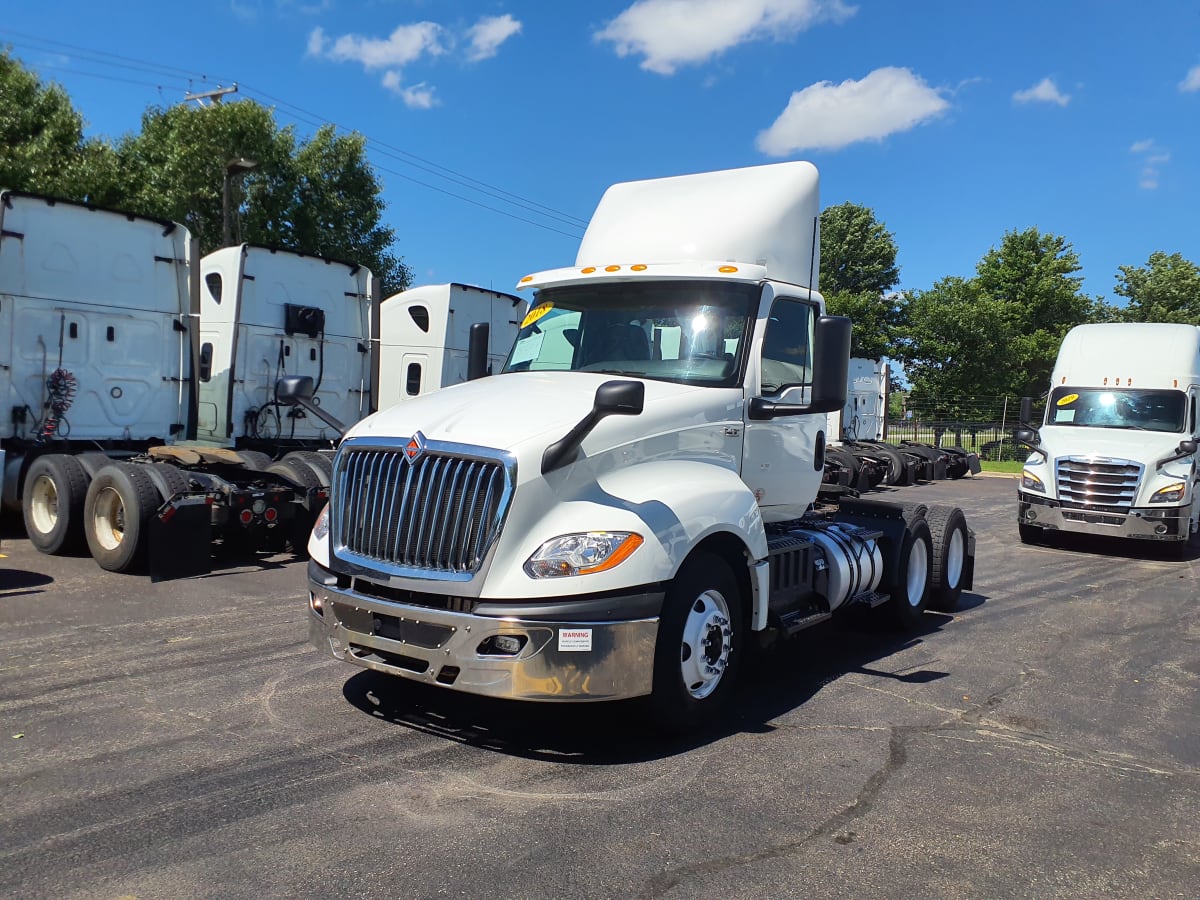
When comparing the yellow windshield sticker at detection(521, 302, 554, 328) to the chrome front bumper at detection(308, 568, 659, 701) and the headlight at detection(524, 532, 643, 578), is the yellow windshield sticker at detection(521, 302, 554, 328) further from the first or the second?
the chrome front bumper at detection(308, 568, 659, 701)

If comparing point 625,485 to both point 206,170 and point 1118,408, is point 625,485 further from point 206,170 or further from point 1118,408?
point 206,170

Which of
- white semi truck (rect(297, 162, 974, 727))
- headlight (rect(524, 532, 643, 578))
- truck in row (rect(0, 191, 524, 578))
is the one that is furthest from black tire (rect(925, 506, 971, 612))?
truck in row (rect(0, 191, 524, 578))

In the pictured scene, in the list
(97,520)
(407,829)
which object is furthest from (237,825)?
(97,520)

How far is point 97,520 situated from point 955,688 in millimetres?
7945

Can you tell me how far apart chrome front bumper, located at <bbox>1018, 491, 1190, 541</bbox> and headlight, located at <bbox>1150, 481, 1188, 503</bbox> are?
0.35 ft

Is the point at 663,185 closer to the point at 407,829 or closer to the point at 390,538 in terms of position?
the point at 390,538

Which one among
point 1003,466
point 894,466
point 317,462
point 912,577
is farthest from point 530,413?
point 1003,466

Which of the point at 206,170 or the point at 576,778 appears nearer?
the point at 576,778

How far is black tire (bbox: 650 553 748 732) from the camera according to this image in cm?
472

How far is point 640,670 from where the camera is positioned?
4.55m

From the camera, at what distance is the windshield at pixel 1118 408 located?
43.8 feet

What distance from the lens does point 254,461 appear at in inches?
413

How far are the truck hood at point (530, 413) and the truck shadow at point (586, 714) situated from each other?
56.7 inches

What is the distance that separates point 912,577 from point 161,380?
337 inches
